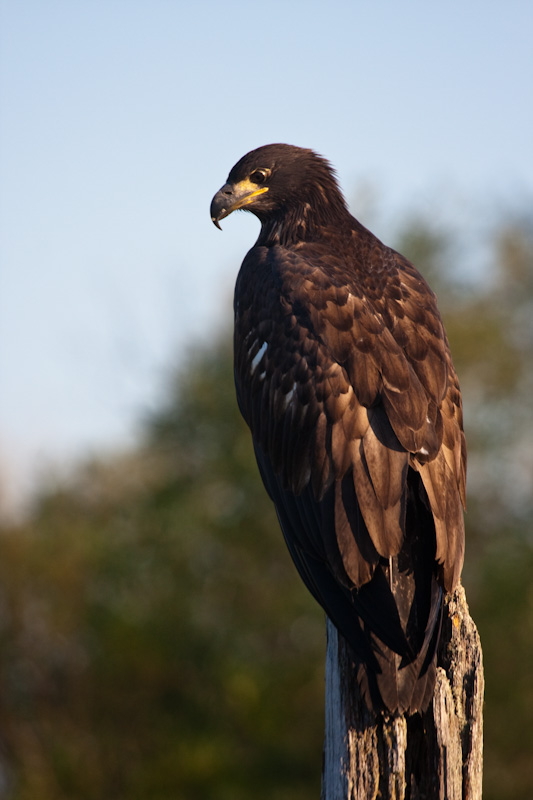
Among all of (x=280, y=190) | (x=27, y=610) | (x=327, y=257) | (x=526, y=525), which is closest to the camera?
(x=327, y=257)

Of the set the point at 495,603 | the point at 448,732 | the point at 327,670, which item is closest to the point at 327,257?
the point at 327,670

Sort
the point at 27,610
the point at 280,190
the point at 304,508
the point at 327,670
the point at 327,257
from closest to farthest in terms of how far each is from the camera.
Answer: the point at 327,670
the point at 304,508
the point at 327,257
the point at 280,190
the point at 27,610

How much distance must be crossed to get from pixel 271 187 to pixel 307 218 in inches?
15.1

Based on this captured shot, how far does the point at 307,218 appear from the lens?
5.82 metres

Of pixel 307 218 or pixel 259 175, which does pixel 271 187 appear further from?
pixel 307 218

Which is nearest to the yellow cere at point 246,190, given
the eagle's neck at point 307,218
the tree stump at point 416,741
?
the eagle's neck at point 307,218

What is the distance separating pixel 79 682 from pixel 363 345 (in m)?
23.6

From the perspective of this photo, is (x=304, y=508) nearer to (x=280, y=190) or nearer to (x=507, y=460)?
(x=280, y=190)

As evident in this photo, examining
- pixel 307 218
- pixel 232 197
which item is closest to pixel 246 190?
pixel 232 197

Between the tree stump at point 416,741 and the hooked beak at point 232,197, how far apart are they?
122 inches

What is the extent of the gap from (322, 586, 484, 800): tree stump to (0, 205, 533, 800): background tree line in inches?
788

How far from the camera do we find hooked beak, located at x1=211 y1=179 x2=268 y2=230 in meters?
5.93

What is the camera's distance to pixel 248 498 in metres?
26.5

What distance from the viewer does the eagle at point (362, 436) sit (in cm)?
382
